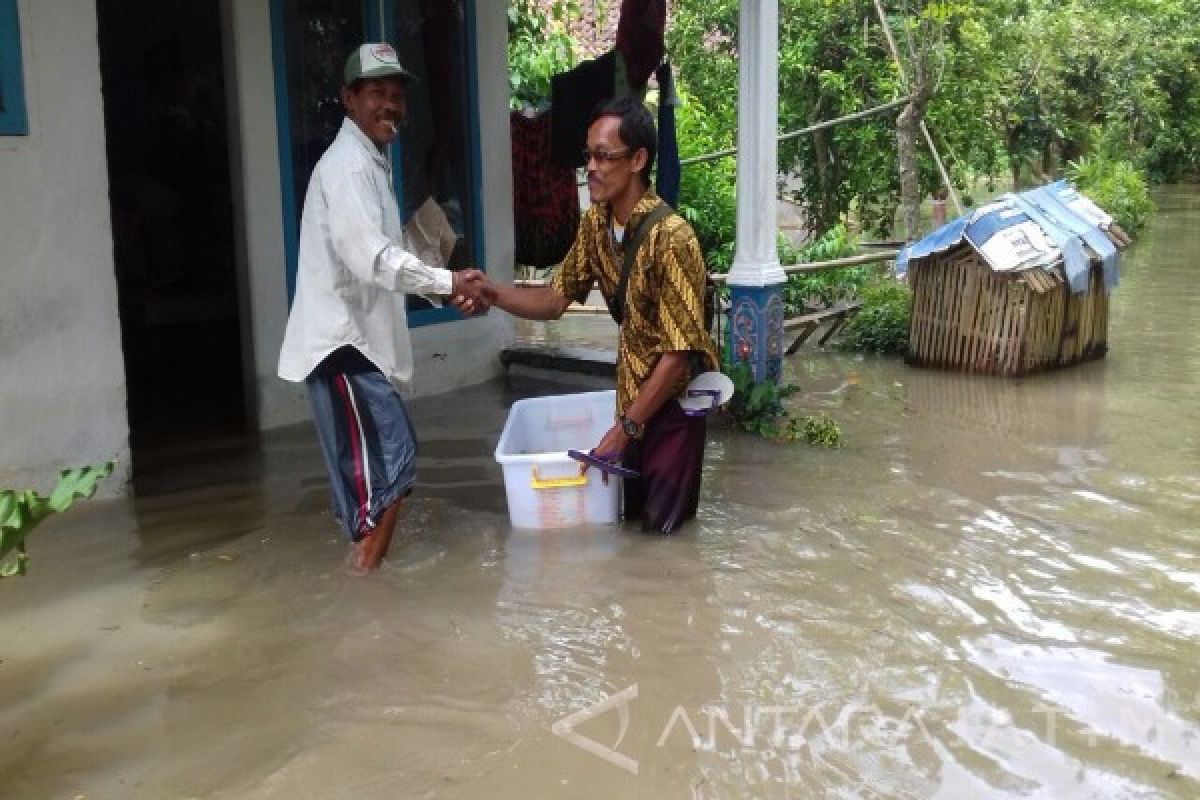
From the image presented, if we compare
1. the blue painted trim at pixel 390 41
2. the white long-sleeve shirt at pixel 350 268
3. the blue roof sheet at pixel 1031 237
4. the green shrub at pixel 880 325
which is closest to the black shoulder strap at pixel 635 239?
the white long-sleeve shirt at pixel 350 268

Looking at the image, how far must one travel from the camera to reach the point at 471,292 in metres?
4.23

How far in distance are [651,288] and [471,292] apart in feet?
2.15

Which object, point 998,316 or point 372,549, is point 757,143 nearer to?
point 998,316

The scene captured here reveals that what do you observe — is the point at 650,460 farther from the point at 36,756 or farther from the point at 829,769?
the point at 36,756

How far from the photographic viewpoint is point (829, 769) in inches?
118

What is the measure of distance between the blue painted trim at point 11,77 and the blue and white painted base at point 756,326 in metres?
3.58

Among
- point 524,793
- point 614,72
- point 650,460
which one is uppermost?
point 614,72

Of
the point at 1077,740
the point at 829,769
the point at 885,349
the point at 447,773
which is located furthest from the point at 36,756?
the point at 885,349

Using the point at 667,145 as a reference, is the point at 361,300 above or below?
below

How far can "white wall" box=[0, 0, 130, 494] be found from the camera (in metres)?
4.67

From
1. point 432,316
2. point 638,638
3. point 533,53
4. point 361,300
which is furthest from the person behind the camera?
point 533,53

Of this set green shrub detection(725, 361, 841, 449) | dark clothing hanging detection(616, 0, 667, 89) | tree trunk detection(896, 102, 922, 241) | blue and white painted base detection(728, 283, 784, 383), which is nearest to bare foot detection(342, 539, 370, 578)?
green shrub detection(725, 361, 841, 449)

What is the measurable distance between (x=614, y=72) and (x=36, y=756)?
4.79 metres

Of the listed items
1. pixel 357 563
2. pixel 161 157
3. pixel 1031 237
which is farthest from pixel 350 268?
pixel 1031 237
